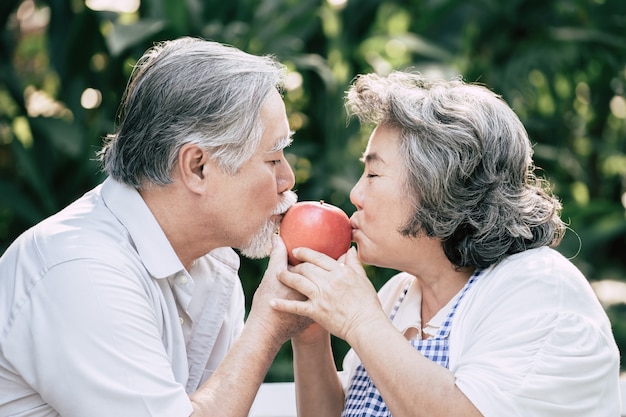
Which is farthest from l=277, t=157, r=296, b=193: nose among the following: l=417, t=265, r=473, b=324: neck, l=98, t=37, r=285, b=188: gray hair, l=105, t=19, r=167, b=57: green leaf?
l=105, t=19, r=167, b=57: green leaf

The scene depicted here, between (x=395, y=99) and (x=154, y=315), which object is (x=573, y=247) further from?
(x=154, y=315)

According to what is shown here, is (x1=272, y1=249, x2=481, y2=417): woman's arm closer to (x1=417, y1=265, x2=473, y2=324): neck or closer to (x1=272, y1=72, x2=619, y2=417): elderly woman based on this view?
(x1=272, y1=72, x2=619, y2=417): elderly woman

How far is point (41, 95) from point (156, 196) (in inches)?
128

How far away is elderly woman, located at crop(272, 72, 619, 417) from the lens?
183 cm

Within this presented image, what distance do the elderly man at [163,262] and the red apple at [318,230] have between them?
48 mm

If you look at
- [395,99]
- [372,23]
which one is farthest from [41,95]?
[395,99]

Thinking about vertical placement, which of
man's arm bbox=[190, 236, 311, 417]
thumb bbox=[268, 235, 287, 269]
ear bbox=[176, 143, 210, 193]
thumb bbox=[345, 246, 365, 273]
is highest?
ear bbox=[176, 143, 210, 193]

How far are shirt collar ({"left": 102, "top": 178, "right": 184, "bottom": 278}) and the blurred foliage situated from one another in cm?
200

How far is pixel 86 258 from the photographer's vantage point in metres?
1.91

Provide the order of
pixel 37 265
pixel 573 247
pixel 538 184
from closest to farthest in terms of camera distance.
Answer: pixel 37 265
pixel 538 184
pixel 573 247

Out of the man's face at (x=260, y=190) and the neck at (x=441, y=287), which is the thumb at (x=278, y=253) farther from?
the neck at (x=441, y=287)

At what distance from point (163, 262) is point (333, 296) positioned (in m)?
0.45

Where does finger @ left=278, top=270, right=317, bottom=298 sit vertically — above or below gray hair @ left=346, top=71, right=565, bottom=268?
below

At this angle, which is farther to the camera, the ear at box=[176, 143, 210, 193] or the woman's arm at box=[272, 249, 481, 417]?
the ear at box=[176, 143, 210, 193]
